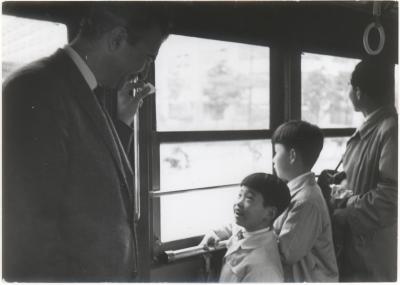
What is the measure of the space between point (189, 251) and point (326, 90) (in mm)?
1294


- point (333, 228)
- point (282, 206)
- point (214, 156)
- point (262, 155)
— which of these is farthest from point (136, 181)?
point (333, 228)

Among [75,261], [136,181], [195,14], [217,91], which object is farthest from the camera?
[217,91]

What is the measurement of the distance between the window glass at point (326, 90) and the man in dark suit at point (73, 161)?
1235 mm

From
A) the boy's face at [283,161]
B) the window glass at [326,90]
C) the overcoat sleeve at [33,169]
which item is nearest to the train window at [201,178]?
the boy's face at [283,161]

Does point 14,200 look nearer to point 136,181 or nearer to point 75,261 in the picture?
point 75,261

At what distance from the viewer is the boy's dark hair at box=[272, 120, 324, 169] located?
180 cm

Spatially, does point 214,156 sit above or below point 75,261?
above

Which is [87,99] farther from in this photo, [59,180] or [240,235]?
[240,235]

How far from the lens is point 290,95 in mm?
2277

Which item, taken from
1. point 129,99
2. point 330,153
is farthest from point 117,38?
point 330,153

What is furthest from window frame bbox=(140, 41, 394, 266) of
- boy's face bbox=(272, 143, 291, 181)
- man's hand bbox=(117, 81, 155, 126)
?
boy's face bbox=(272, 143, 291, 181)

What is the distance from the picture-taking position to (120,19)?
1.28 meters

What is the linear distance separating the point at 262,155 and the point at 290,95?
37 cm

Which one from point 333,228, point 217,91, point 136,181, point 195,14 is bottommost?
point 333,228
